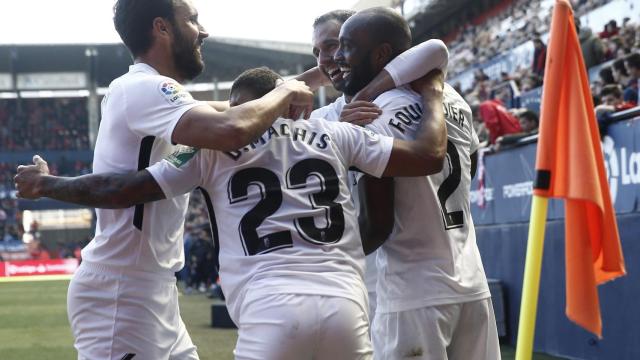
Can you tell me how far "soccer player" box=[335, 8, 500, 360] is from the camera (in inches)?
139

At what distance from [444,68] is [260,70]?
2.61 ft

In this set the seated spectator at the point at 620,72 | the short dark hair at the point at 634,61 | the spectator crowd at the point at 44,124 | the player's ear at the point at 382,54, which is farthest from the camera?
the spectator crowd at the point at 44,124

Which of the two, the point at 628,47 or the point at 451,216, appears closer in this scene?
the point at 451,216

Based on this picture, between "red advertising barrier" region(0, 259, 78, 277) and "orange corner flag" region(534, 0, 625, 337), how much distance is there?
35.9 metres

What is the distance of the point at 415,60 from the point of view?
3611 millimetres

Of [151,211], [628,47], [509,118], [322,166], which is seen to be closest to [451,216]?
[322,166]

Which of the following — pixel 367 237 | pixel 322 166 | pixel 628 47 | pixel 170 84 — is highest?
pixel 628 47

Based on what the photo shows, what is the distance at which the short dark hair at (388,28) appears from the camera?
3.65 metres

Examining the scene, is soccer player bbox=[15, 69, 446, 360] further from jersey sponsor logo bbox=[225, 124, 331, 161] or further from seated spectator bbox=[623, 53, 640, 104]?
seated spectator bbox=[623, 53, 640, 104]

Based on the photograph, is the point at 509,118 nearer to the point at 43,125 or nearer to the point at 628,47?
the point at 628,47

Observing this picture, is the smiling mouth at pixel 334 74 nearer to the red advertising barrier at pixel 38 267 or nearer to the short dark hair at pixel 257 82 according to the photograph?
the short dark hair at pixel 257 82

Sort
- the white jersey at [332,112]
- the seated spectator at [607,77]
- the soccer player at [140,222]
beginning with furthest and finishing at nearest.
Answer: the seated spectator at [607,77], the white jersey at [332,112], the soccer player at [140,222]

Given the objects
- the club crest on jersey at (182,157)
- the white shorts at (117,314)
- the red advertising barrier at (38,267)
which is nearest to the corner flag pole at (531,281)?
the club crest on jersey at (182,157)

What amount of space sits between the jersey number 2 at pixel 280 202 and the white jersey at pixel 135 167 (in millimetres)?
426
